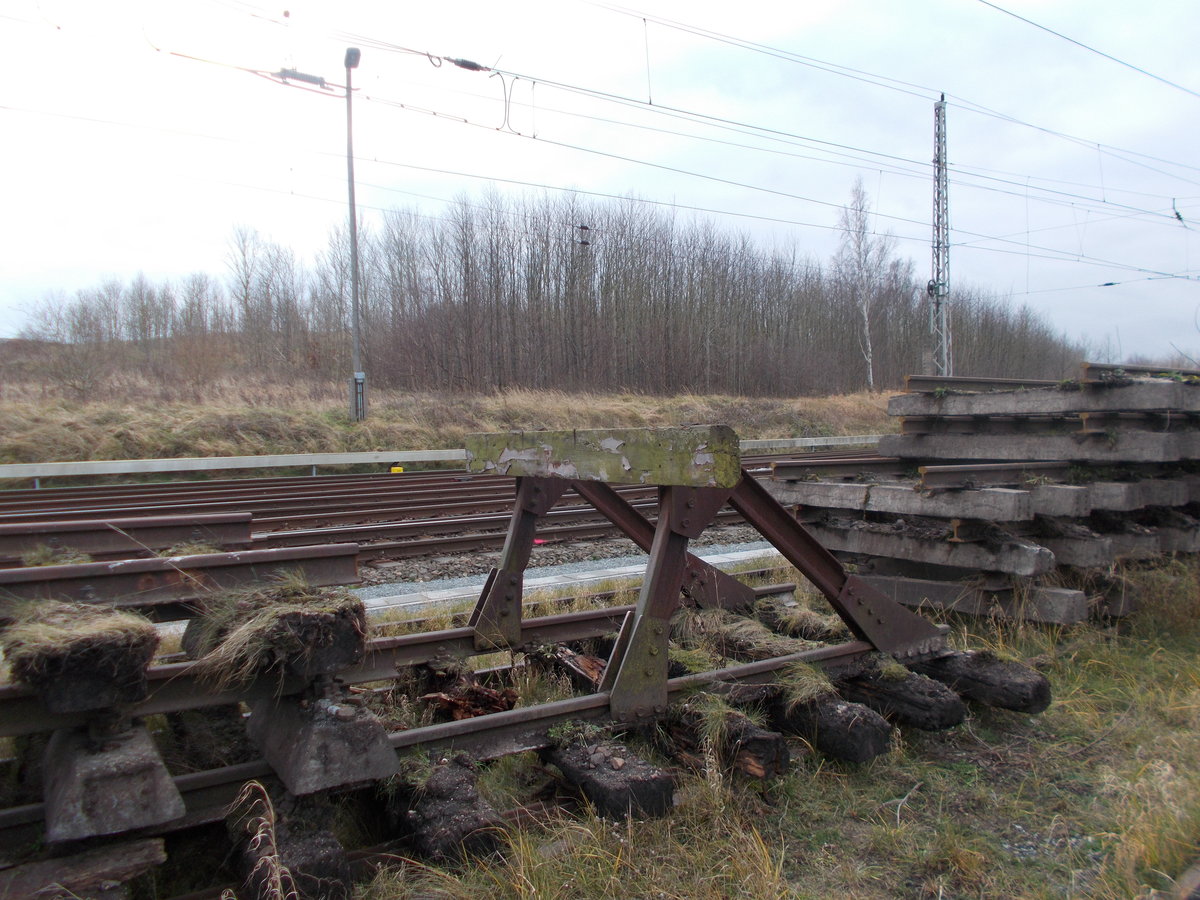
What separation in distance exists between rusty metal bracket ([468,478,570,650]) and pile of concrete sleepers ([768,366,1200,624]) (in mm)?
2607

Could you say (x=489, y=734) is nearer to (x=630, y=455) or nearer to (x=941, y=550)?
(x=630, y=455)

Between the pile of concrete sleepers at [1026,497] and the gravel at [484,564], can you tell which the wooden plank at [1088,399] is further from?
the gravel at [484,564]

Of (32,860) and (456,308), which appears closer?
(32,860)

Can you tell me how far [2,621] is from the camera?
253 centimetres

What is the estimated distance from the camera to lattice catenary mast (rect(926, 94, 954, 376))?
29438mm

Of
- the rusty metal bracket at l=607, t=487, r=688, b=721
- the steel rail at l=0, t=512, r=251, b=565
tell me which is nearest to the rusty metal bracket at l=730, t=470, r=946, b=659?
the rusty metal bracket at l=607, t=487, r=688, b=721

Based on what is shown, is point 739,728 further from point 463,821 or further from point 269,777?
point 269,777

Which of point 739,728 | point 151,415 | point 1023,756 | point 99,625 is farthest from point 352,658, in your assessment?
point 151,415

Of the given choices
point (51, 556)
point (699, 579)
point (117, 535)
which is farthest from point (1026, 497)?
point (51, 556)

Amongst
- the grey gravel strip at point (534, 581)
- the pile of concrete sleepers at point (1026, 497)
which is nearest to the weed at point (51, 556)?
the grey gravel strip at point (534, 581)

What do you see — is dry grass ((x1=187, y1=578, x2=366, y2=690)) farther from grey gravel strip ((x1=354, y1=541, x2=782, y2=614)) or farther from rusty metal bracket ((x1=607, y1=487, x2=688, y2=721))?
grey gravel strip ((x1=354, y1=541, x2=782, y2=614))

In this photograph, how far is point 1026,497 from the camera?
492 centimetres

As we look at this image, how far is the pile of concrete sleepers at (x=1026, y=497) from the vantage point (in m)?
5.20

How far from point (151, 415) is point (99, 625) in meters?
19.4
